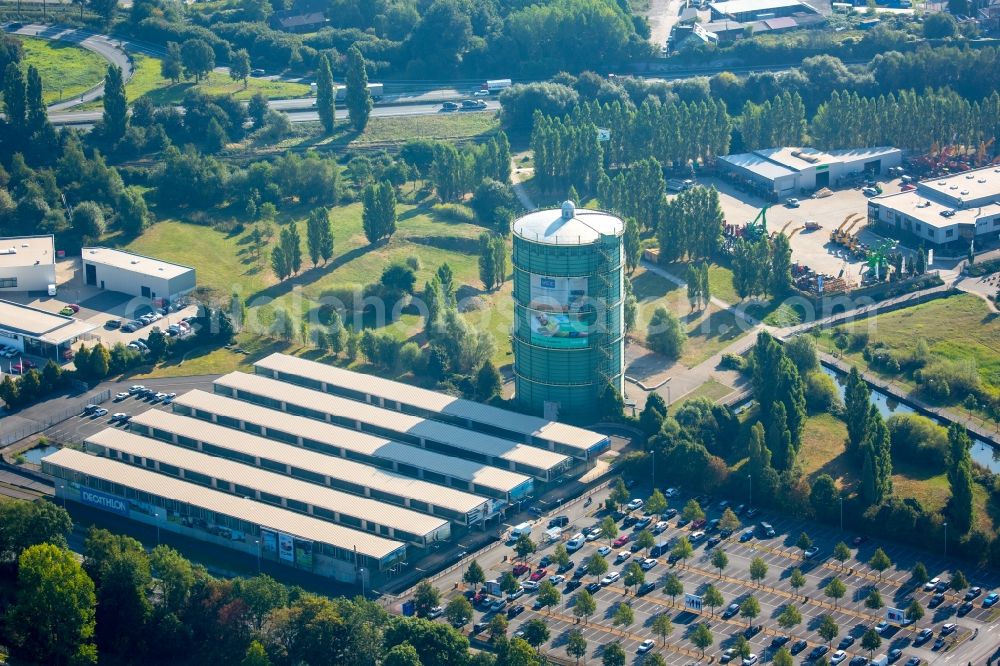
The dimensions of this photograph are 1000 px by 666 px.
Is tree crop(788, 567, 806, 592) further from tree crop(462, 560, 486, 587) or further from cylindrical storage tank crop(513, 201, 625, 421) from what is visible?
cylindrical storage tank crop(513, 201, 625, 421)

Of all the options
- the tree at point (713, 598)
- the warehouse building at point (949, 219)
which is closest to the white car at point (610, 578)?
the tree at point (713, 598)

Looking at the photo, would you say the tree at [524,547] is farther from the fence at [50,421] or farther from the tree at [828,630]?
the fence at [50,421]

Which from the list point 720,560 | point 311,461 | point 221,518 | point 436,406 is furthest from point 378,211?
point 720,560

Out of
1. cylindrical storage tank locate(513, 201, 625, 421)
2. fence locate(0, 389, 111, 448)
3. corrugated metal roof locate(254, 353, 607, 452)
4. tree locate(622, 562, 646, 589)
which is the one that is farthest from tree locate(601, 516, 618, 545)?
fence locate(0, 389, 111, 448)

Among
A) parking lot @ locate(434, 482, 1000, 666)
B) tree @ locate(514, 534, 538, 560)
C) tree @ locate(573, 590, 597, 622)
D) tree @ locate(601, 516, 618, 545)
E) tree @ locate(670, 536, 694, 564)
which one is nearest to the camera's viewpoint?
parking lot @ locate(434, 482, 1000, 666)

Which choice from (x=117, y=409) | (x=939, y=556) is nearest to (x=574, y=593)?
(x=939, y=556)
